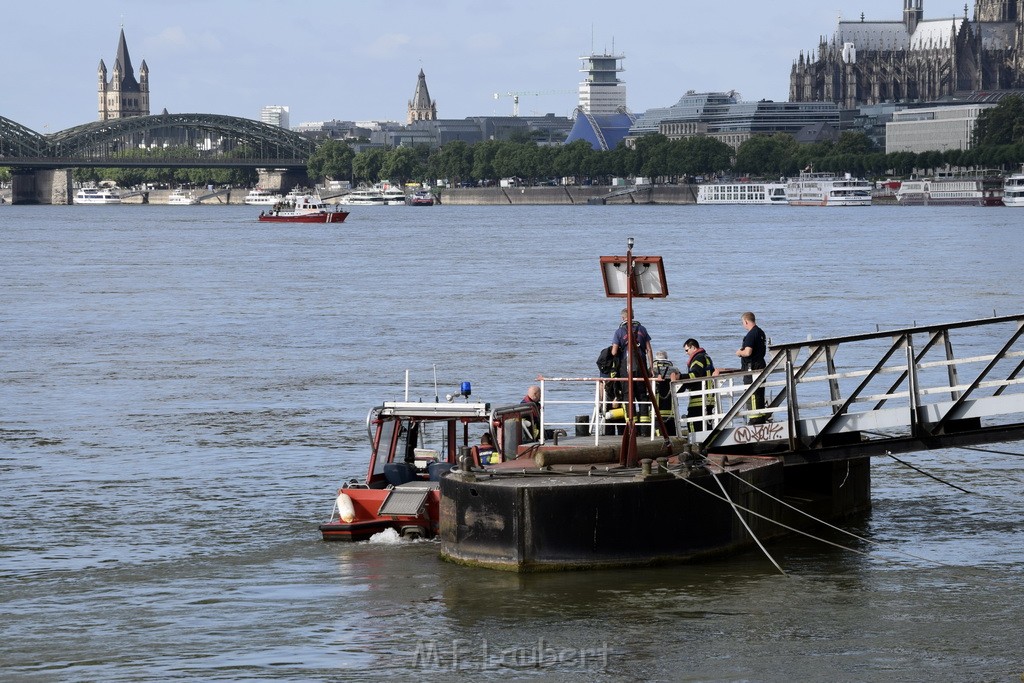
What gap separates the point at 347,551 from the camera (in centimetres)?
2208

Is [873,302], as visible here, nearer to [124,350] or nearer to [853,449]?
[124,350]

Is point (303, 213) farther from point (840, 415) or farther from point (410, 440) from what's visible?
point (840, 415)

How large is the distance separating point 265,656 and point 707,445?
705 centimetres

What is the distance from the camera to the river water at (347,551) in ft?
57.7

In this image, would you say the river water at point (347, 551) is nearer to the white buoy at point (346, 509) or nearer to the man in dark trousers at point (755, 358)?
the white buoy at point (346, 509)

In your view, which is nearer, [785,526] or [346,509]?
[785,526]

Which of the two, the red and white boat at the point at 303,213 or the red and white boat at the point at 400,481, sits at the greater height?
the red and white boat at the point at 303,213

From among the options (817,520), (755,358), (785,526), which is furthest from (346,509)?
(817,520)

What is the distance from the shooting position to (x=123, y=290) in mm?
78938

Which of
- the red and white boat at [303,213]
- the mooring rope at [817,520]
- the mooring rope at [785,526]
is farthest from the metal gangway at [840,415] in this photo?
the red and white boat at [303,213]

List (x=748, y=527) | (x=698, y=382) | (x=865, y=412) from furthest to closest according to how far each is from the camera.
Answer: (x=698, y=382) < (x=865, y=412) < (x=748, y=527)

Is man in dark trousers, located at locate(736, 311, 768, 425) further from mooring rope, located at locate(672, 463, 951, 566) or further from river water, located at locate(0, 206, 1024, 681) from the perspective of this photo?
river water, located at locate(0, 206, 1024, 681)

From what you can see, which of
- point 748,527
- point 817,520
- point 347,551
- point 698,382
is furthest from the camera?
point 698,382

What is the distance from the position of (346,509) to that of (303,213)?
16855 centimetres
